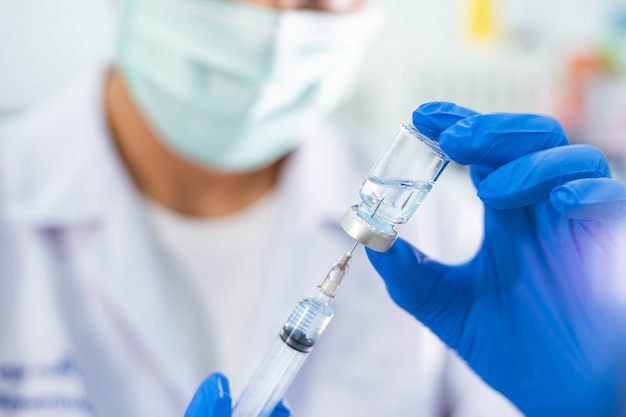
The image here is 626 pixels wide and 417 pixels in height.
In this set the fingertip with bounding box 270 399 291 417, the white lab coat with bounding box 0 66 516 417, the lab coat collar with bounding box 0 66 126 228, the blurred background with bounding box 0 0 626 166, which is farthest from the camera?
the blurred background with bounding box 0 0 626 166

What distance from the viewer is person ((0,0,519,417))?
40.8 inches

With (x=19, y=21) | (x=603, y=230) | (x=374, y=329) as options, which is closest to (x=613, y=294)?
(x=603, y=230)

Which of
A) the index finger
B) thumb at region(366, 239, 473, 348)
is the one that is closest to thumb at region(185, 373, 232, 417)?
thumb at region(366, 239, 473, 348)

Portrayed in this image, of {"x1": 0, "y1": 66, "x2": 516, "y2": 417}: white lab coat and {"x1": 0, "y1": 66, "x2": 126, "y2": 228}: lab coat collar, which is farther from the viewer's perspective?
{"x1": 0, "y1": 66, "x2": 126, "y2": 228}: lab coat collar

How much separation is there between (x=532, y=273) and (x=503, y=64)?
5.24 feet

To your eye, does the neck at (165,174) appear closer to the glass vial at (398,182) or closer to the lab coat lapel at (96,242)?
the lab coat lapel at (96,242)

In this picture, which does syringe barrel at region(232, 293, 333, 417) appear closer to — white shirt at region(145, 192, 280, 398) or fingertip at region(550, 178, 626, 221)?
fingertip at region(550, 178, 626, 221)

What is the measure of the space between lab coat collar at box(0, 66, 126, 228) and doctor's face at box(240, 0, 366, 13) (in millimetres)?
343

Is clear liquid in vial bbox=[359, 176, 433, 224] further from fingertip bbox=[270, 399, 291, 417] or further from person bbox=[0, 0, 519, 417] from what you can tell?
person bbox=[0, 0, 519, 417]

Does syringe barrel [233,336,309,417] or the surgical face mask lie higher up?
the surgical face mask

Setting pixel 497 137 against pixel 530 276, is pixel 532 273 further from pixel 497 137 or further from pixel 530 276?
pixel 497 137

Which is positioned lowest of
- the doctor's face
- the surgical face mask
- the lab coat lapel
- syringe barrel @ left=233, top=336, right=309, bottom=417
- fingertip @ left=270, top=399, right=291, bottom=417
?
the lab coat lapel

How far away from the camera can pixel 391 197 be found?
2.19 ft

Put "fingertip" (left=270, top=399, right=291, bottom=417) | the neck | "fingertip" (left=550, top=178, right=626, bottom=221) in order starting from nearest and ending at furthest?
1. "fingertip" (left=550, top=178, right=626, bottom=221)
2. "fingertip" (left=270, top=399, right=291, bottom=417)
3. the neck
